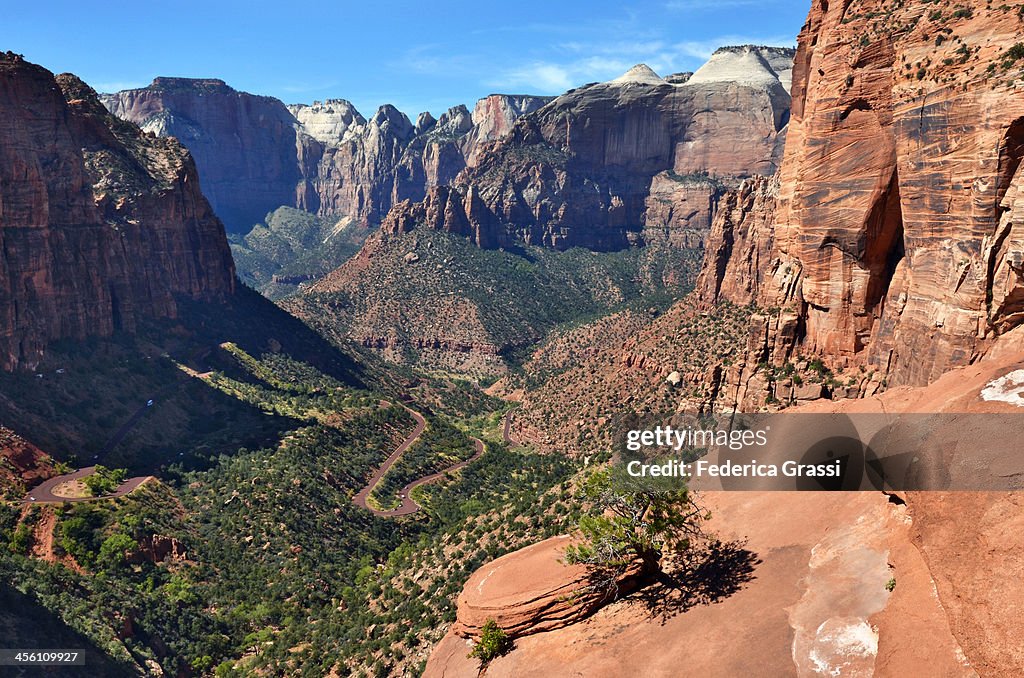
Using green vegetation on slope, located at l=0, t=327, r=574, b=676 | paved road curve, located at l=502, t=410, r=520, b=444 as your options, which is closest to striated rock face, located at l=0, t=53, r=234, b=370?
green vegetation on slope, located at l=0, t=327, r=574, b=676

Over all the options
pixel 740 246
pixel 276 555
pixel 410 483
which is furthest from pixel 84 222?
pixel 740 246

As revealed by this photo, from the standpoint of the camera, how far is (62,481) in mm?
81500

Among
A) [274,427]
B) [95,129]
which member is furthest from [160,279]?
[274,427]

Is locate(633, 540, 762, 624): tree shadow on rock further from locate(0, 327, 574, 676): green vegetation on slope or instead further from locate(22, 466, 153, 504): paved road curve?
locate(22, 466, 153, 504): paved road curve

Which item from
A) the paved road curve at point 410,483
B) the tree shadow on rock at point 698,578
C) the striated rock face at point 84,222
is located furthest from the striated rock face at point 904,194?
the striated rock face at point 84,222

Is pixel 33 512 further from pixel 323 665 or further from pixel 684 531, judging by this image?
pixel 684 531

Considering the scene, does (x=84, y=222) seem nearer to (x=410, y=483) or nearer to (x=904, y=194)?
(x=410, y=483)

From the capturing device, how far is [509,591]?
39.2 m

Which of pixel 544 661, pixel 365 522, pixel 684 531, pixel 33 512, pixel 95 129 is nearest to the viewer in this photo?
pixel 544 661

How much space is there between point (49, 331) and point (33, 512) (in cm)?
4056

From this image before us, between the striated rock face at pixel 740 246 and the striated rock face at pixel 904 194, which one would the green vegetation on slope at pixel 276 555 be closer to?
the striated rock face at pixel 904 194

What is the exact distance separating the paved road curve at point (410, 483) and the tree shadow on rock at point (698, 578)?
60855 millimetres

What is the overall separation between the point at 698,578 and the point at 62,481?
7887 cm

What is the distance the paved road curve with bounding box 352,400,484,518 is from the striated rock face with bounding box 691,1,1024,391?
192 feet
